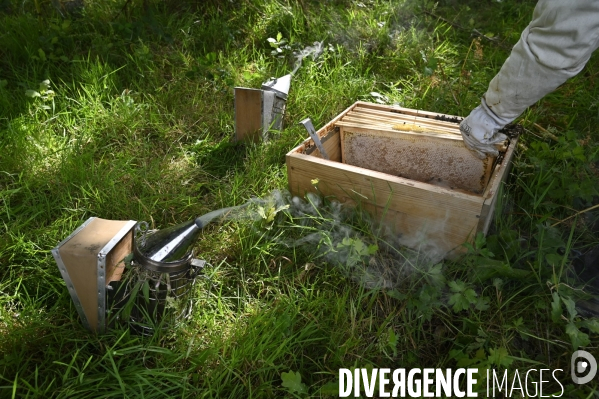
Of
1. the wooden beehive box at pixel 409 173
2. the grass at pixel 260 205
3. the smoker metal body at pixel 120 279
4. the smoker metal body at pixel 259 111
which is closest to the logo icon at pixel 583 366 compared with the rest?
the grass at pixel 260 205

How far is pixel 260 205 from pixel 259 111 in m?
0.77

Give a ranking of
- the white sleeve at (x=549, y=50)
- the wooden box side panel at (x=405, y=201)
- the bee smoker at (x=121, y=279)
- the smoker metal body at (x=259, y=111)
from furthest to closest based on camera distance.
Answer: the smoker metal body at (x=259, y=111) < the wooden box side panel at (x=405, y=201) < the bee smoker at (x=121, y=279) < the white sleeve at (x=549, y=50)

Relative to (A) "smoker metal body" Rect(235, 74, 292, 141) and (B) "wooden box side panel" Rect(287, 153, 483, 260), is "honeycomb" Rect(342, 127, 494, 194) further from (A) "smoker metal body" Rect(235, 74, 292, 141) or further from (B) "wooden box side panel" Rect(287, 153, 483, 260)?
(A) "smoker metal body" Rect(235, 74, 292, 141)

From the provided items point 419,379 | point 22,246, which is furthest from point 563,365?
point 22,246

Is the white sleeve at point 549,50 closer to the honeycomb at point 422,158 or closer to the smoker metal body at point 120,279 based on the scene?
the honeycomb at point 422,158

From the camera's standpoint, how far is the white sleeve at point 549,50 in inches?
66.4

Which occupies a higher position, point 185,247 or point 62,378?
point 185,247

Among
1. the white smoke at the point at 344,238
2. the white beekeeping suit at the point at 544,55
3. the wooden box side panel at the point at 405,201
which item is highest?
the white beekeeping suit at the point at 544,55

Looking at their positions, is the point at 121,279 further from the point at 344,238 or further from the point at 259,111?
the point at 259,111

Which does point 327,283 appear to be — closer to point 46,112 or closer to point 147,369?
point 147,369

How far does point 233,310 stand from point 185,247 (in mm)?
359

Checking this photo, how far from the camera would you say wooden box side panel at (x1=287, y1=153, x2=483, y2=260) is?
2.04 metres

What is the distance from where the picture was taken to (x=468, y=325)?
1.97 metres

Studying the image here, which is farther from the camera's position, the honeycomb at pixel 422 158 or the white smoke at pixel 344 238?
the honeycomb at pixel 422 158
